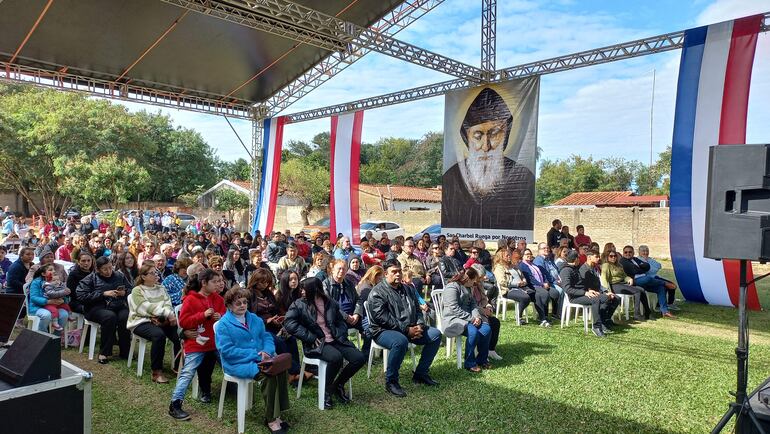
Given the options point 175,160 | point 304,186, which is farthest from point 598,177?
point 175,160

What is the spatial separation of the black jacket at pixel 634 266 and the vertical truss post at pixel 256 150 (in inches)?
387

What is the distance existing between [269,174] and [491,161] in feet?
21.9

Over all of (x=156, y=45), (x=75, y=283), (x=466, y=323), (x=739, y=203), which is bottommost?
(x=466, y=323)

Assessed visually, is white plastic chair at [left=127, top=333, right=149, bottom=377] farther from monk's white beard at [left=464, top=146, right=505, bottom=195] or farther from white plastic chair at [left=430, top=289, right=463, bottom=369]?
monk's white beard at [left=464, top=146, right=505, bottom=195]

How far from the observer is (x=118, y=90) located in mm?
11094

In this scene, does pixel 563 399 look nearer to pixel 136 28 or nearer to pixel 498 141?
pixel 498 141

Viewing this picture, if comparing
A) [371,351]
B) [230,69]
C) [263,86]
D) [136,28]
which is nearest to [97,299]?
[371,351]

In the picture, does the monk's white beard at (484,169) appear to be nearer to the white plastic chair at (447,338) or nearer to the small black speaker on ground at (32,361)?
the white plastic chair at (447,338)

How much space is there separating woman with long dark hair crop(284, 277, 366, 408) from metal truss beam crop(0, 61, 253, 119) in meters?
9.16

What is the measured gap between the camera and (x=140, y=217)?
738 inches

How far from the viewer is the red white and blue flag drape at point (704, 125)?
6836 millimetres

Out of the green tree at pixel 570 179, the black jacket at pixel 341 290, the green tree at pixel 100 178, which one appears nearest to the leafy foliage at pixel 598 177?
the green tree at pixel 570 179

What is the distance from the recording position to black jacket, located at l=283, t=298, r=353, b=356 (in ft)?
12.8

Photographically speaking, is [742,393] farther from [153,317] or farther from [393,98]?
[393,98]
